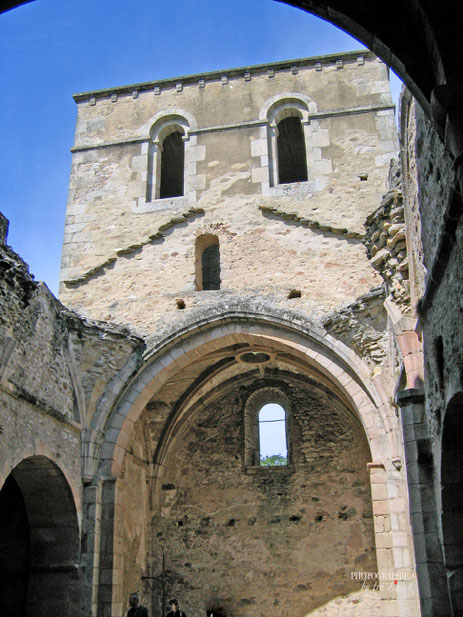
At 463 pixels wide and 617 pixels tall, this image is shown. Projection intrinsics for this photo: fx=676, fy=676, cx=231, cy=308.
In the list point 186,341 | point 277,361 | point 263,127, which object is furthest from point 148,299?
point 263,127

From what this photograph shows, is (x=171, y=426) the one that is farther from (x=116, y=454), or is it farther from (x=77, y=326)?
(x=77, y=326)

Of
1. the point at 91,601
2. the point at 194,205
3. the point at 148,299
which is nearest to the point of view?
the point at 91,601

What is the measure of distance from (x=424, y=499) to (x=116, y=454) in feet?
16.9

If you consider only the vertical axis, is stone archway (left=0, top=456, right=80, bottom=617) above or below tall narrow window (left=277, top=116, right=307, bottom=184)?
below

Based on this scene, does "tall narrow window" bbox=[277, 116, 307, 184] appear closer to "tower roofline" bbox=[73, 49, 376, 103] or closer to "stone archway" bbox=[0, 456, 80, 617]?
"tower roofline" bbox=[73, 49, 376, 103]

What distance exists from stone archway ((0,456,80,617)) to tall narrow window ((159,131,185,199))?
250 inches

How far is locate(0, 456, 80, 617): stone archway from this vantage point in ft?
28.6

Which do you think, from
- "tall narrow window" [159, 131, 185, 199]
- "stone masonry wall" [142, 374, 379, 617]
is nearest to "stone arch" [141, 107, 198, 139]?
"tall narrow window" [159, 131, 185, 199]

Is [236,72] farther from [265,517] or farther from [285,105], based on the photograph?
[265,517]

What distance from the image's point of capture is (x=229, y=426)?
520 inches

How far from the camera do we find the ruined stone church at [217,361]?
877cm

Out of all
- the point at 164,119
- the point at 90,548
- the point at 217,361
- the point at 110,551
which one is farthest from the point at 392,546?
the point at 164,119

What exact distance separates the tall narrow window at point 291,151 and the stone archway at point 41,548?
7.32 metres

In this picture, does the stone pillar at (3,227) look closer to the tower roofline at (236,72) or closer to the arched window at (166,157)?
the arched window at (166,157)
